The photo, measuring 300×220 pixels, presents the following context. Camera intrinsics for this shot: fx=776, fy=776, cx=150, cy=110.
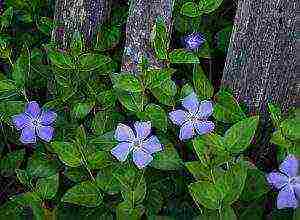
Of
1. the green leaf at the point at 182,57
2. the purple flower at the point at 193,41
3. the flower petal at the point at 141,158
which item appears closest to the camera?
the flower petal at the point at 141,158

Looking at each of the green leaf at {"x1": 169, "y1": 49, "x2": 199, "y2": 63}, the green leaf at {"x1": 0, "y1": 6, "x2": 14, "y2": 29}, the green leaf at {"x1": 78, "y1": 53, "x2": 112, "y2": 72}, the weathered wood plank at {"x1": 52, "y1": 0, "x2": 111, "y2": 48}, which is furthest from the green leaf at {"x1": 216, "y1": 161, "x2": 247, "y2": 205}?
the green leaf at {"x1": 0, "y1": 6, "x2": 14, "y2": 29}

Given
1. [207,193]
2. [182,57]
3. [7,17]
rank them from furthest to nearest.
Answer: [7,17]
[182,57]
[207,193]

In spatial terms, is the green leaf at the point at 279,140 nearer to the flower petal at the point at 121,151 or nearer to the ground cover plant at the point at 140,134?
the ground cover plant at the point at 140,134

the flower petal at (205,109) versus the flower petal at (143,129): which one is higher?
the flower petal at (205,109)

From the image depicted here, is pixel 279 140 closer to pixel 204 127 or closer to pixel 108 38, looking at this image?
pixel 204 127

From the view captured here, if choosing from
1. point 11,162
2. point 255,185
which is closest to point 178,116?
point 255,185

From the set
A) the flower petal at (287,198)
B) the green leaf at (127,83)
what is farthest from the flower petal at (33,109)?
the flower petal at (287,198)

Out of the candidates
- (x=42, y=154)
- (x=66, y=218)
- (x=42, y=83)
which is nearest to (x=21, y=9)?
(x=42, y=83)
